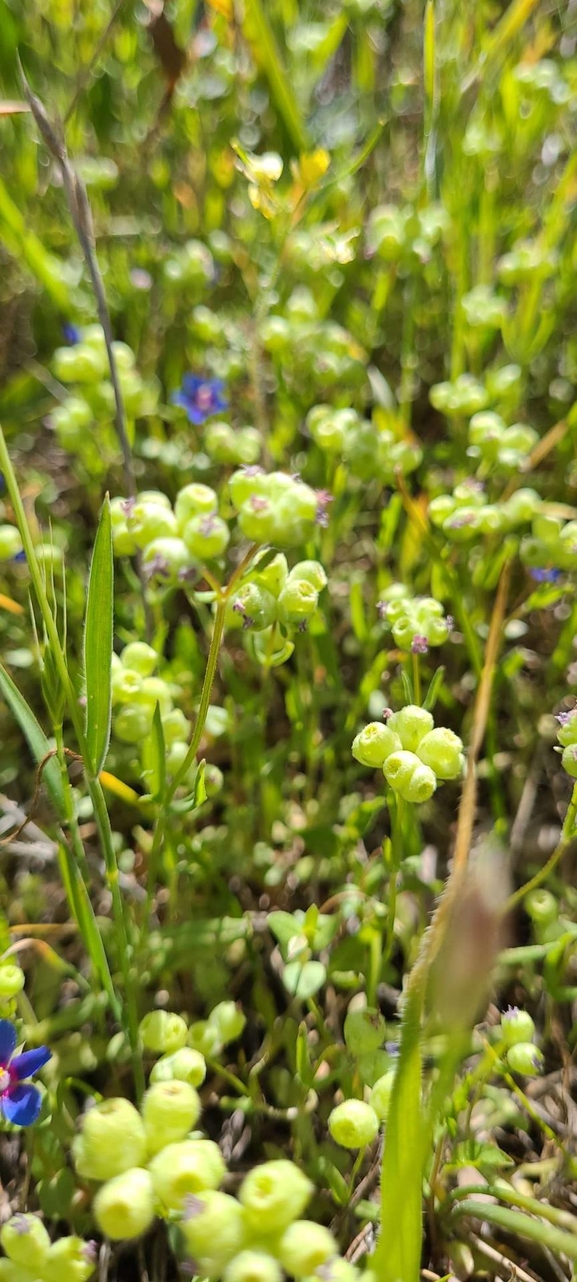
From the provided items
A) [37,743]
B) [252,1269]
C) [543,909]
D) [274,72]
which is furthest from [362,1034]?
[274,72]

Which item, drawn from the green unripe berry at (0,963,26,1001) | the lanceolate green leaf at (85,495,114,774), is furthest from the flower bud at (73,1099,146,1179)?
the lanceolate green leaf at (85,495,114,774)

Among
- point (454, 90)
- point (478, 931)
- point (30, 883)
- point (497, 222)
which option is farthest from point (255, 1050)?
point (454, 90)

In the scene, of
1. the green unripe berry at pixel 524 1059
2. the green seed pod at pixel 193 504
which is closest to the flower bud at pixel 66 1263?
the green unripe berry at pixel 524 1059

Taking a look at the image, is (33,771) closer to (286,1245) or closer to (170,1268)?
(170,1268)

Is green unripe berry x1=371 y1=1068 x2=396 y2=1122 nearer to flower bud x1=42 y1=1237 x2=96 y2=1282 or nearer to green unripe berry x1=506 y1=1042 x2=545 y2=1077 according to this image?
green unripe berry x1=506 y1=1042 x2=545 y2=1077

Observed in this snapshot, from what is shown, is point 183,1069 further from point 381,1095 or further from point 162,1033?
point 381,1095

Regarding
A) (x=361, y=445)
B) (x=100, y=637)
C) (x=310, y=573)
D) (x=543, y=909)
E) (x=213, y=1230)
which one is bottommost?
(x=213, y=1230)
